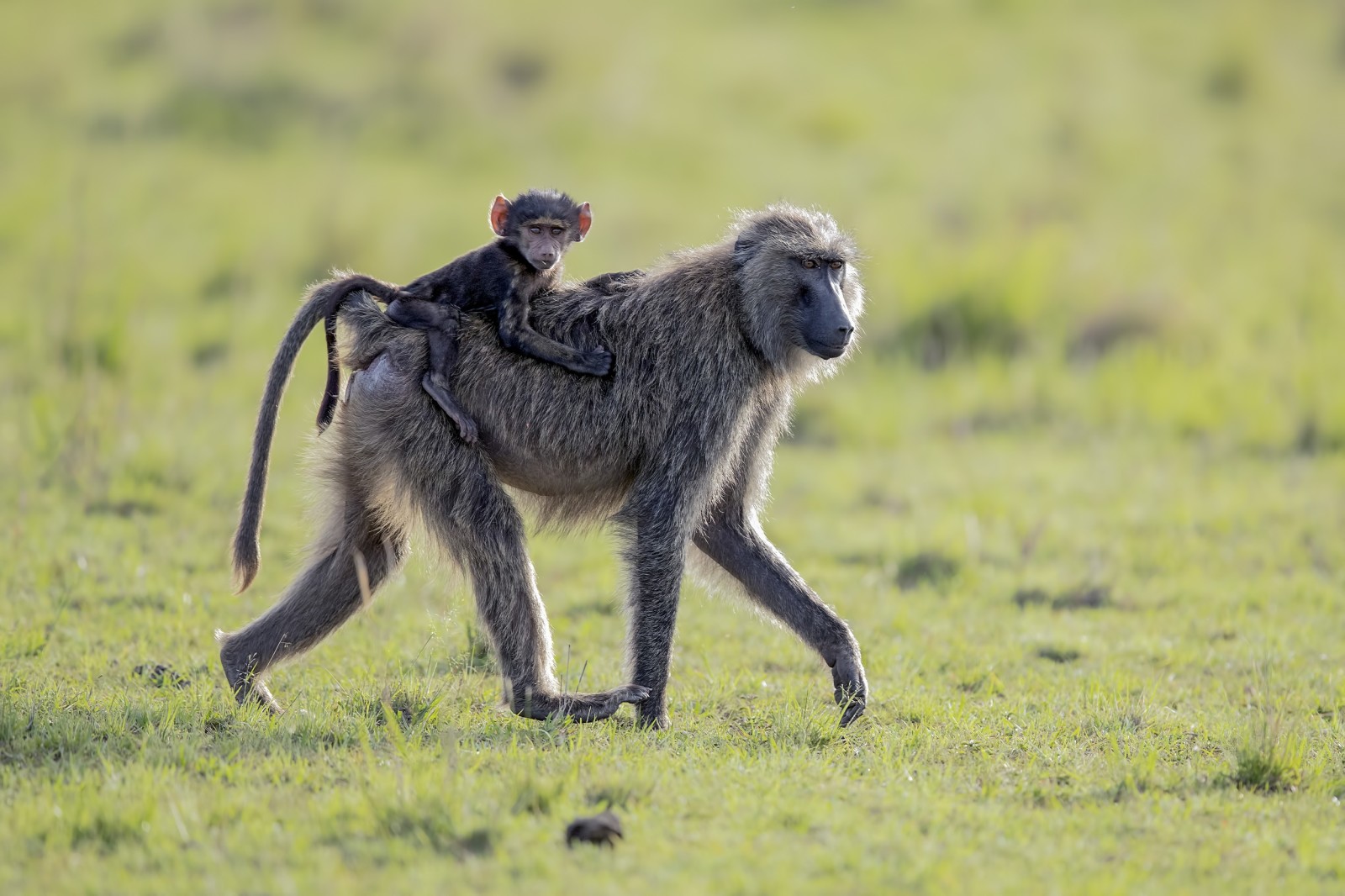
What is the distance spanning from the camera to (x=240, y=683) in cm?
473

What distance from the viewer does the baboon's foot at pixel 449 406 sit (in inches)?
180

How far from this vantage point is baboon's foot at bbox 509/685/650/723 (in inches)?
178

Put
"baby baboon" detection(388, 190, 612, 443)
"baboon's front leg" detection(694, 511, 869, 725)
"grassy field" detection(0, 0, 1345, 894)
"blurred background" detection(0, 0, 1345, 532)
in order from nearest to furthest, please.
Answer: "grassy field" detection(0, 0, 1345, 894) → "baby baboon" detection(388, 190, 612, 443) → "baboon's front leg" detection(694, 511, 869, 725) → "blurred background" detection(0, 0, 1345, 532)

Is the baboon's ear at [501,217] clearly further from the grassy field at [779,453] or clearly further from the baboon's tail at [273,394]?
the grassy field at [779,453]

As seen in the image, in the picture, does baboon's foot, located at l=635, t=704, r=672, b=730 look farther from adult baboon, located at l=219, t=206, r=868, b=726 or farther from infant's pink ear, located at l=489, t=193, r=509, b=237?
infant's pink ear, located at l=489, t=193, r=509, b=237

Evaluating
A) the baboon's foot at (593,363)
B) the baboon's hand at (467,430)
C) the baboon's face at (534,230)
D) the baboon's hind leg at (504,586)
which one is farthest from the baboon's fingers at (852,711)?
the baboon's face at (534,230)

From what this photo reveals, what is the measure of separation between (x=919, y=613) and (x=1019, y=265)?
5527 mm

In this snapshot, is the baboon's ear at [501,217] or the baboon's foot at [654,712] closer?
the baboon's foot at [654,712]

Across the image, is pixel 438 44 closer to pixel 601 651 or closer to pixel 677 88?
pixel 677 88

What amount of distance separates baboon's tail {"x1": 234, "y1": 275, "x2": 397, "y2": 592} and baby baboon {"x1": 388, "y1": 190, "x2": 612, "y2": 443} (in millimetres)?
147

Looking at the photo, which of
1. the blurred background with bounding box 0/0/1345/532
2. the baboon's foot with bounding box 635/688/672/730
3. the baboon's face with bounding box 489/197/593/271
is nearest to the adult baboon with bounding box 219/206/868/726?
the baboon's foot with bounding box 635/688/672/730

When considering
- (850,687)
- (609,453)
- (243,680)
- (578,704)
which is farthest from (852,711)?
(243,680)

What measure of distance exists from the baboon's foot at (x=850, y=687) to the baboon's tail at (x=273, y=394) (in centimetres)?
189

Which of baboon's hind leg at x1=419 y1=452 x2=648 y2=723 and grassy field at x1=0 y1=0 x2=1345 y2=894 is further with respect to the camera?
baboon's hind leg at x1=419 y1=452 x2=648 y2=723
